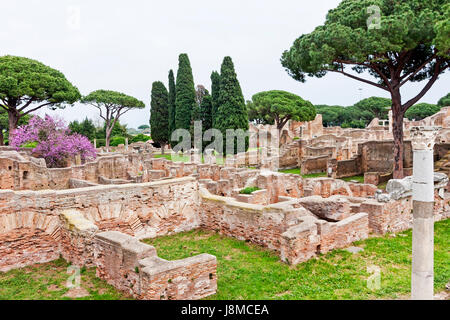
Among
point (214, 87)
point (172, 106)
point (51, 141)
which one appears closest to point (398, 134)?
point (51, 141)

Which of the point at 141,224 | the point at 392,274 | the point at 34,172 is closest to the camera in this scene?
the point at 392,274

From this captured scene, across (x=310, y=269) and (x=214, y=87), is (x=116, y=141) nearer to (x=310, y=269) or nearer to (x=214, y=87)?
(x=214, y=87)

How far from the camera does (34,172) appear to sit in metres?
15.2

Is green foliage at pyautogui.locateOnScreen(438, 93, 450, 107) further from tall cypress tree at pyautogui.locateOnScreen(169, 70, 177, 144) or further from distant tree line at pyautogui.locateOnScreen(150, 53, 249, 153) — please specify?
tall cypress tree at pyautogui.locateOnScreen(169, 70, 177, 144)

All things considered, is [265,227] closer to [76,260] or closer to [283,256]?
[283,256]

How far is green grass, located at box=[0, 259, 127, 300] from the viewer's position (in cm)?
596

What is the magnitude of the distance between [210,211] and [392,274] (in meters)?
4.88

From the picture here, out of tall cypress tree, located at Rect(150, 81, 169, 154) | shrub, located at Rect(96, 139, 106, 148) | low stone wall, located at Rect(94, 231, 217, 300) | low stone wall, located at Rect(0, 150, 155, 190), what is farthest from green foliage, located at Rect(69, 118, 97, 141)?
low stone wall, located at Rect(94, 231, 217, 300)

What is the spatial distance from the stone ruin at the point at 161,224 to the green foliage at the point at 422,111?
63758mm

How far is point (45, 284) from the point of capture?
6.43 metres

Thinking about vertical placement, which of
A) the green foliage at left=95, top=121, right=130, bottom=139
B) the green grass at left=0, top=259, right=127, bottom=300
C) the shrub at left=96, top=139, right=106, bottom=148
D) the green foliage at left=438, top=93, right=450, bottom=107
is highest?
the green foliage at left=438, top=93, right=450, bottom=107

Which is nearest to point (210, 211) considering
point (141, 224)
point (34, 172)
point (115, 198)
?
point (141, 224)

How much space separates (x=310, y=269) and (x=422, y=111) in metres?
70.4

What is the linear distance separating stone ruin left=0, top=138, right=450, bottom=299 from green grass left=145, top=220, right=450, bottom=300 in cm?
34
